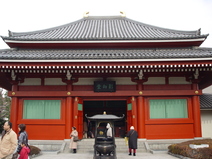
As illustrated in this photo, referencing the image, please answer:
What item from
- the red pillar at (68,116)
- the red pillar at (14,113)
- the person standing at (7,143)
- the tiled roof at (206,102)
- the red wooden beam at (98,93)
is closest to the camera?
the person standing at (7,143)

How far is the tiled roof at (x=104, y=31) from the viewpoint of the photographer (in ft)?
53.0

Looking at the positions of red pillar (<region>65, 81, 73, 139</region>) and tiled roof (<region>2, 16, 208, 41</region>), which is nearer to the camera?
red pillar (<region>65, 81, 73, 139</region>)

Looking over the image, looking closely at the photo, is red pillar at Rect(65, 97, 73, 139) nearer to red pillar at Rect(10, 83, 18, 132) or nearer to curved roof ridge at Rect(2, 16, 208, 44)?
red pillar at Rect(10, 83, 18, 132)

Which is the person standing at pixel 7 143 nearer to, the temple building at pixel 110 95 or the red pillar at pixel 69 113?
the temple building at pixel 110 95

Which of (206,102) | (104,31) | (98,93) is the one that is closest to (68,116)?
(98,93)

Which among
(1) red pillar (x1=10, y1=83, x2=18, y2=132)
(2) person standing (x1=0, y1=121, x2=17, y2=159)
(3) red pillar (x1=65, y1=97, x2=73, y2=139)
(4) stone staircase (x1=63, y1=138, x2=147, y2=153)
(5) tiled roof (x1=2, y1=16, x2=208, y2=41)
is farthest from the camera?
(5) tiled roof (x1=2, y1=16, x2=208, y2=41)

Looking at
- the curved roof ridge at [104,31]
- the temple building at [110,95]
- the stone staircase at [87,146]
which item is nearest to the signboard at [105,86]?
the temple building at [110,95]

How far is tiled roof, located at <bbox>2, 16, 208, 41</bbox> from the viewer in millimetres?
16156

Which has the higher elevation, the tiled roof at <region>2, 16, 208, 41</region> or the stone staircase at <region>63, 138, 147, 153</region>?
the tiled roof at <region>2, 16, 208, 41</region>

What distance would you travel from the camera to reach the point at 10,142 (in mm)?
6062

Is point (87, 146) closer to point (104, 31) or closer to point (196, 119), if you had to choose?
point (196, 119)

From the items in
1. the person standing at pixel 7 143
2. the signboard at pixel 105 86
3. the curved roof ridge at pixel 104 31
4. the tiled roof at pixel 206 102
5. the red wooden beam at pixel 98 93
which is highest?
the curved roof ridge at pixel 104 31

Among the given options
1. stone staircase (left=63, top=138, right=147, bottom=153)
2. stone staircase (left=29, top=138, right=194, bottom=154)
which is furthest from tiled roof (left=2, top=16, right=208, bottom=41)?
stone staircase (left=63, top=138, right=147, bottom=153)

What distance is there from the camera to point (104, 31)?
60.7 feet
